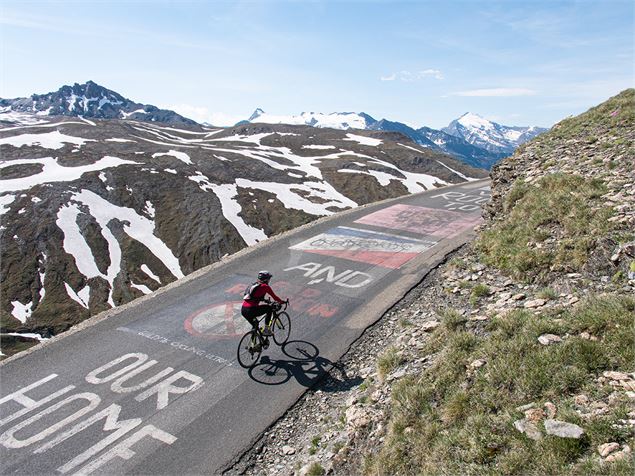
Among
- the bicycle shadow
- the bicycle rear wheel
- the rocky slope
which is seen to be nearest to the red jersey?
the bicycle rear wheel

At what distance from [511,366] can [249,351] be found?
27.9 feet

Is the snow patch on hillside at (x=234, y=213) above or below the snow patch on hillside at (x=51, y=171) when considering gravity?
below

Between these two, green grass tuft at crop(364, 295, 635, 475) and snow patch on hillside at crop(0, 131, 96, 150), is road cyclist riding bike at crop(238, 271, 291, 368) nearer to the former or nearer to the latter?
green grass tuft at crop(364, 295, 635, 475)

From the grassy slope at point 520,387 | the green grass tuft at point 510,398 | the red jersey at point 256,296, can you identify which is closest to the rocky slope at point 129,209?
the red jersey at point 256,296

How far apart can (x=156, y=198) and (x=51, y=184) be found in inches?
761

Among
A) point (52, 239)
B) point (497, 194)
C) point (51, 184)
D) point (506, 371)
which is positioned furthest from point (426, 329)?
point (51, 184)

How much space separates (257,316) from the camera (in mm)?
13633

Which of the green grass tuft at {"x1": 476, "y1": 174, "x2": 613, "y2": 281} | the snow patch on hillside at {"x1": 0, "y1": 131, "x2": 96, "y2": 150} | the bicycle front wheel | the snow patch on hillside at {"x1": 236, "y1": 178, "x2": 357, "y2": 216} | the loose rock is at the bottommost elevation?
the snow patch on hillside at {"x1": 236, "y1": 178, "x2": 357, "y2": 216}

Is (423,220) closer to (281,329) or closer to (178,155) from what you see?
(281,329)

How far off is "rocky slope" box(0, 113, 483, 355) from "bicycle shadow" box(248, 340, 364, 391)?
46759mm

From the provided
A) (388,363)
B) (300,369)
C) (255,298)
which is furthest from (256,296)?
(388,363)

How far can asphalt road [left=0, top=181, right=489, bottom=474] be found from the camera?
33.7 ft

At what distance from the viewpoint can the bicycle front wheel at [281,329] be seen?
48.5 feet

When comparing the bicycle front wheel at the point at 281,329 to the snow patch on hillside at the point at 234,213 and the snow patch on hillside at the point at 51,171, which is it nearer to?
the snow patch on hillside at the point at 234,213
